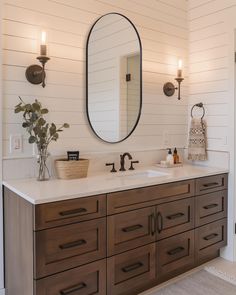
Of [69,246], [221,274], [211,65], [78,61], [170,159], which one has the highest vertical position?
[211,65]

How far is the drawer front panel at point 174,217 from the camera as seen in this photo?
2.21m

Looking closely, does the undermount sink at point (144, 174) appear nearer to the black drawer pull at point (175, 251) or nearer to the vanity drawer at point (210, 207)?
the vanity drawer at point (210, 207)

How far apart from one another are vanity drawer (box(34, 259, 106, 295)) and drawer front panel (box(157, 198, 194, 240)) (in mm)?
557

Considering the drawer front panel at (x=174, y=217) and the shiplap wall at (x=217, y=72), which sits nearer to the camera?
the drawer front panel at (x=174, y=217)

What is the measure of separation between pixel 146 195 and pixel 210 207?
33.3 inches

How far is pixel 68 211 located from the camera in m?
1.72

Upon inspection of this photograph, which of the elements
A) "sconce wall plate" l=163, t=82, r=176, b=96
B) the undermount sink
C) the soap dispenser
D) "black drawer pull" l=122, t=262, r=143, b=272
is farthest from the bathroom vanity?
"sconce wall plate" l=163, t=82, r=176, b=96

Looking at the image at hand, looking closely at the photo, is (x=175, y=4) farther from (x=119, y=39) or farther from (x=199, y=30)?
(x=119, y=39)

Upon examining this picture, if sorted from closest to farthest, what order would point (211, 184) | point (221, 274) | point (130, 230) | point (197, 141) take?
point (130, 230) < point (221, 274) < point (211, 184) < point (197, 141)

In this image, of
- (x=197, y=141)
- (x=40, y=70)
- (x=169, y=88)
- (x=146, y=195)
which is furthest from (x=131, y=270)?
(x=169, y=88)

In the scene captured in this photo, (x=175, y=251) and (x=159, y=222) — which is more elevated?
(x=159, y=222)

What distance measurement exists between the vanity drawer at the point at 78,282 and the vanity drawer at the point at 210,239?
1.01 m

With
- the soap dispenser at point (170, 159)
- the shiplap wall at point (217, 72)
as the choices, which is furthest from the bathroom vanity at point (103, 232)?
the shiplap wall at point (217, 72)

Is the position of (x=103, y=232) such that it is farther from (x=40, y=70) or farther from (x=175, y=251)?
(x=40, y=70)
